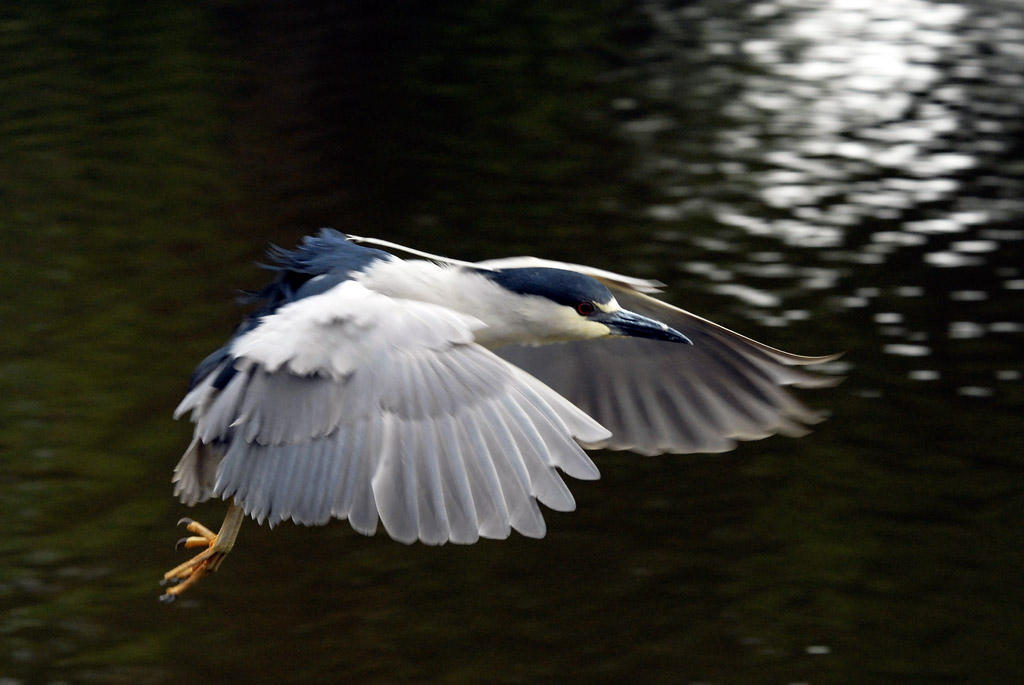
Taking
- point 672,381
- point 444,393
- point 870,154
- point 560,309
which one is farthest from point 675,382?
point 870,154

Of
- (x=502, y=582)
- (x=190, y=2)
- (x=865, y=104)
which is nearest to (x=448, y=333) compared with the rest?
(x=502, y=582)

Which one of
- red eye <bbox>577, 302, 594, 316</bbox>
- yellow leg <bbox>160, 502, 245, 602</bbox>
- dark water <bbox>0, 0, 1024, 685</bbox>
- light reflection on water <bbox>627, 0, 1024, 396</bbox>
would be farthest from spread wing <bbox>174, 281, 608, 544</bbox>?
light reflection on water <bbox>627, 0, 1024, 396</bbox>

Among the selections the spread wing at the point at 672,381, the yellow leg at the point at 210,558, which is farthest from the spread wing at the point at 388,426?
the spread wing at the point at 672,381

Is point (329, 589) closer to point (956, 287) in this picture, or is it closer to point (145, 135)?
point (956, 287)

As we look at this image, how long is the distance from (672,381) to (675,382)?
0.03 feet

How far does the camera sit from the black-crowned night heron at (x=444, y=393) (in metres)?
2.78

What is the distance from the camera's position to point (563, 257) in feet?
20.6

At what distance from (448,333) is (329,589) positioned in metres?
1.67

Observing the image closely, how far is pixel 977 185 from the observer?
22.7ft

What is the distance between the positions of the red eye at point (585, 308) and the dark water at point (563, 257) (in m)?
1.21

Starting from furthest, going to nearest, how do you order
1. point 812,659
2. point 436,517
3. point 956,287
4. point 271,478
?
point 956,287
point 812,659
point 271,478
point 436,517

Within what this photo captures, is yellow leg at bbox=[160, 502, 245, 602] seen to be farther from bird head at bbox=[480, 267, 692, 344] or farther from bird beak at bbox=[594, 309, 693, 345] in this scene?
bird beak at bbox=[594, 309, 693, 345]

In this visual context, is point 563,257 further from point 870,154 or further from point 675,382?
point 675,382

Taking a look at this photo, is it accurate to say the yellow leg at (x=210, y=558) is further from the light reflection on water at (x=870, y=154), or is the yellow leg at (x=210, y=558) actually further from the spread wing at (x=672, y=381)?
the light reflection on water at (x=870, y=154)
